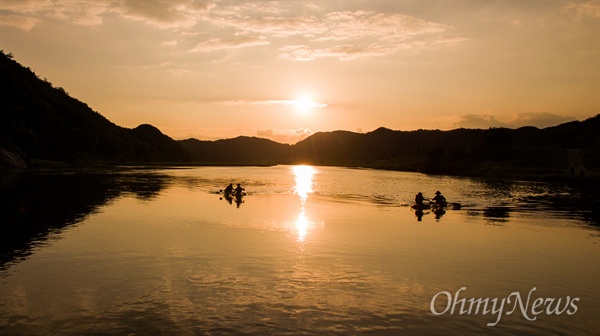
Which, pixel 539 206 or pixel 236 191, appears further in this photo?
pixel 236 191

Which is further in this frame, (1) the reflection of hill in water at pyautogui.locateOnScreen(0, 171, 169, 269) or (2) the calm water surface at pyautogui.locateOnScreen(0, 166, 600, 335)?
(1) the reflection of hill in water at pyautogui.locateOnScreen(0, 171, 169, 269)

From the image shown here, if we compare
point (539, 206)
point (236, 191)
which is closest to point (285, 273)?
point (236, 191)

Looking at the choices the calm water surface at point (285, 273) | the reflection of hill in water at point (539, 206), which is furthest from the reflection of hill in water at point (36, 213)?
the reflection of hill in water at point (539, 206)

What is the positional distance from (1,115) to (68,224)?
15039 centimetres

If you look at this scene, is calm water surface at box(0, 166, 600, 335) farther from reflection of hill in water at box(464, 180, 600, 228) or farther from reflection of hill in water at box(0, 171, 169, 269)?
reflection of hill in water at box(464, 180, 600, 228)

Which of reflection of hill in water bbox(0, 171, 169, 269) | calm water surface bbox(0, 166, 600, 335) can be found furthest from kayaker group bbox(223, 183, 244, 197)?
calm water surface bbox(0, 166, 600, 335)

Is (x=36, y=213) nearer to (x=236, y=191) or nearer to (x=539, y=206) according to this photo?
(x=236, y=191)

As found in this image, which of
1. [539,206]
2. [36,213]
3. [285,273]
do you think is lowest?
[285,273]

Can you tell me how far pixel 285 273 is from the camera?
910 inches

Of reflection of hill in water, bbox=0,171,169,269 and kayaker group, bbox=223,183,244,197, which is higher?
kayaker group, bbox=223,183,244,197

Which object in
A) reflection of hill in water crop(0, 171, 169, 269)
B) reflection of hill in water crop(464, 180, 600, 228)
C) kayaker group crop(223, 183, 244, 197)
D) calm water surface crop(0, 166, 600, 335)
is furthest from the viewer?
kayaker group crop(223, 183, 244, 197)

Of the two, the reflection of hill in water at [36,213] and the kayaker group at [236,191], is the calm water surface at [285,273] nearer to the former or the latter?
the reflection of hill in water at [36,213]

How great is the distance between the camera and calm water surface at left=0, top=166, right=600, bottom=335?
16.3 metres

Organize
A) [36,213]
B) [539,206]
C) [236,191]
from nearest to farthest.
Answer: [36,213]
[539,206]
[236,191]
